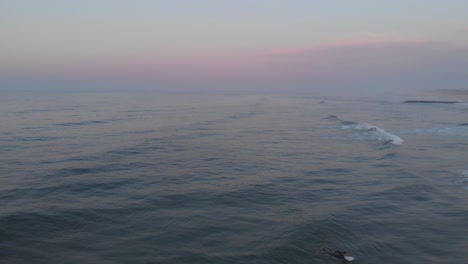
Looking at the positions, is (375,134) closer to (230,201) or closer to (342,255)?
(230,201)

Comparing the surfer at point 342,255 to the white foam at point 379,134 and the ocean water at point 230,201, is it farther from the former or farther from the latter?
the white foam at point 379,134

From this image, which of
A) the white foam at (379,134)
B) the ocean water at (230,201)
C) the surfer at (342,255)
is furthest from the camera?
the white foam at (379,134)

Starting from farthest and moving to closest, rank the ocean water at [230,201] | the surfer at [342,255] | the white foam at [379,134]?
the white foam at [379,134] → the ocean water at [230,201] → the surfer at [342,255]

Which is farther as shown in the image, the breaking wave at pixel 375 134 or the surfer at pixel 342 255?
the breaking wave at pixel 375 134

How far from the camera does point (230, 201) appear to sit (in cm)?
1254

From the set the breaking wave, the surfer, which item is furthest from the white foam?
the surfer

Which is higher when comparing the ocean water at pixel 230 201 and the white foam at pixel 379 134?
the ocean water at pixel 230 201

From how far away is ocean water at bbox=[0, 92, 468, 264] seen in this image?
8.70 m

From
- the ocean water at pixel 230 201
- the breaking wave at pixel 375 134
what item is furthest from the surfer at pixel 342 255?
the breaking wave at pixel 375 134

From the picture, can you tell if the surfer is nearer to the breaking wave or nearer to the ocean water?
the ocean water

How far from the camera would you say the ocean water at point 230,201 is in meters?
8.70

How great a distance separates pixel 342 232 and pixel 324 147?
14.3 metres

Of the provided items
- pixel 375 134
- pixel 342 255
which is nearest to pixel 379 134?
pixel 375 134

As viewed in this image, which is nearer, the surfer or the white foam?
the surfer
